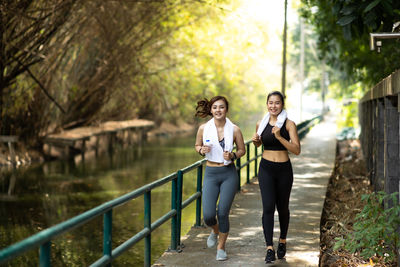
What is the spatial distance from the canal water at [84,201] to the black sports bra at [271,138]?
4.23 m

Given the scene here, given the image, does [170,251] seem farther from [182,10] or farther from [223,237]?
[182,10]

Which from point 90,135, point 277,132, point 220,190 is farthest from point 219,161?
point 90,135

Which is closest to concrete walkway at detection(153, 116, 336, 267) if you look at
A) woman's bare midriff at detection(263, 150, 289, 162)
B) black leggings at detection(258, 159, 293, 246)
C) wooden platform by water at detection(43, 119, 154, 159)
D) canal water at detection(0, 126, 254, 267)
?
black leggings at detection(258, 159, 293, 246)

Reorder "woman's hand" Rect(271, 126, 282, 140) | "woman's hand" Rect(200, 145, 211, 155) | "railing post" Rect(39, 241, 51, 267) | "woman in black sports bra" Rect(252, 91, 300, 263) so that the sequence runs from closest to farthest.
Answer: "railing post" Rect(39, 241, 51, 267), "woman's hand" Rect(271, 126, 282, 140), "woman in black sports bra" Rect(252, 91, 300, 263), "woman's hand" Rect(200, 145, 211, 155)

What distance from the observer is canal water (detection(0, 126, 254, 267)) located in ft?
37.3

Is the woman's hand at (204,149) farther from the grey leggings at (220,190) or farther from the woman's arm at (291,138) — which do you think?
the woman's arm at (291,138)

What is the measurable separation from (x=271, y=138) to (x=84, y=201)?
10.3m

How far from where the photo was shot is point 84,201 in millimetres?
16391

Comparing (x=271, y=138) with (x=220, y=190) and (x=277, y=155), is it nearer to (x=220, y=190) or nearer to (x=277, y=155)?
(x=277, y=155)

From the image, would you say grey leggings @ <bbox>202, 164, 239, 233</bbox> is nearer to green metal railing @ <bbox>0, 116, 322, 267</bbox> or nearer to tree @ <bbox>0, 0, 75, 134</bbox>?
green metal railing @ <bbox>0, 116, 322, 267</bbox>

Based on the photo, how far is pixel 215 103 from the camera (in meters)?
7.09

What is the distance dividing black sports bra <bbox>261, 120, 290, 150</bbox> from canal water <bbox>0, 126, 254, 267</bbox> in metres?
4.23

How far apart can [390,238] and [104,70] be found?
24.5m

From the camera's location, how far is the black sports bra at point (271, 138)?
6.96m
